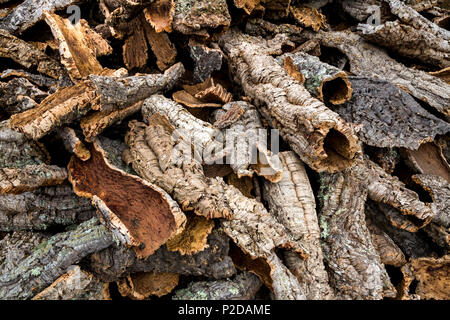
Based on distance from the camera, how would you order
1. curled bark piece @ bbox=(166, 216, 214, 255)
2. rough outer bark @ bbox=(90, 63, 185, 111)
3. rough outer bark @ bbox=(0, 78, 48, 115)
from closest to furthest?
curled bark piece @ bbox=(166, 216, 214, 255)
rough outer bark @ bbox=(90, 63, 185, 111)
rough outer bark @ bbox=(0, 78, 48, 115)

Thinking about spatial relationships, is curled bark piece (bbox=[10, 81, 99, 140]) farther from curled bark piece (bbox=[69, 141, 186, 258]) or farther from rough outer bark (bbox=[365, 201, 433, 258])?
rough outer bark (bbox=[365, 201, 433, 258])

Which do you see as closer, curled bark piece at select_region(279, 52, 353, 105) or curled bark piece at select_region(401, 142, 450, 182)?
curled bark piece at select_region(279, 52, 353, 105)

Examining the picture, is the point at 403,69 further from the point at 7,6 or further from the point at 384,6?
the point at 7,6

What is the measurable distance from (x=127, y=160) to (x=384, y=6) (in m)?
3.08

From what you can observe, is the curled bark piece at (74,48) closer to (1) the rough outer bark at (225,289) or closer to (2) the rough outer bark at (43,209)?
(2) the rough outer bark at (43,209)

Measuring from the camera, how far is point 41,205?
2.16m

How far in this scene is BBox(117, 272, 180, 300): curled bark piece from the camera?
209 centimetres

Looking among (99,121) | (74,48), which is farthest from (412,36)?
(74,48)

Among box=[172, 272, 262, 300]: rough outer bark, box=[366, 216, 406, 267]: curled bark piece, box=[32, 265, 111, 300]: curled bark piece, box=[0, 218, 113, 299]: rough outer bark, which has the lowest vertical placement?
box=[366, 216, 406, 267]: curled bark piece

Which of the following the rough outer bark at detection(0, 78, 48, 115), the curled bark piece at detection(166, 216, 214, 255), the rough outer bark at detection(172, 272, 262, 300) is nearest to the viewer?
the curled bark piece at detection(166, 216, 214, 255)

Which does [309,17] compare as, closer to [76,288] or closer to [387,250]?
[387,250]

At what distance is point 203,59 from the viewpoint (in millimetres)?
2717

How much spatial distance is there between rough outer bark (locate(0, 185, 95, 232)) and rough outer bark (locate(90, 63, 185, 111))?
0.68 m

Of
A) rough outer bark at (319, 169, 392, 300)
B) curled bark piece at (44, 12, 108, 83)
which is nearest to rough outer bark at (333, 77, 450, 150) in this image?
rough outer bark at (319, 169, 392, 300)
